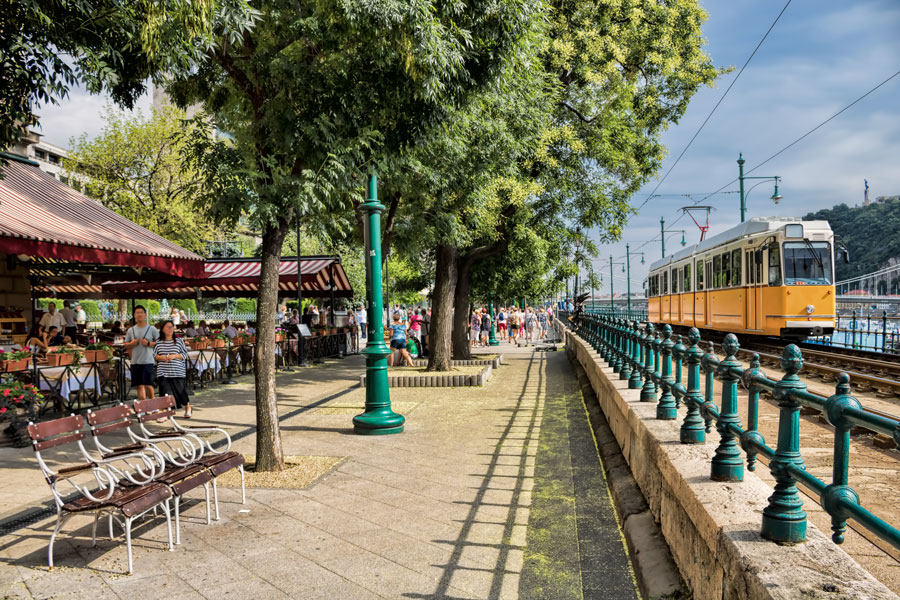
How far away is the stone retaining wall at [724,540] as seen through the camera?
7.63ft

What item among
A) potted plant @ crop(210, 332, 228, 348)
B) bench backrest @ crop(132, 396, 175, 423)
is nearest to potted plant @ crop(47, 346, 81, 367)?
potted plant @ crop(210, 332, 228, 348)

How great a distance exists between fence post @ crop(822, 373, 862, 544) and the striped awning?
1757 cm

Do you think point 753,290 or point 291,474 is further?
point 753,290

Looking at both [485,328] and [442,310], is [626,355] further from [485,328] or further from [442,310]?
[485,328]

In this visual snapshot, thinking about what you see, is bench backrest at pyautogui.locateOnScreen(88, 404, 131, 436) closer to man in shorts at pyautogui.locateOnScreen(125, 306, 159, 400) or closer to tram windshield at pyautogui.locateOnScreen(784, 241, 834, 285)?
man in shorts at pyautogui.locateOnScreen(125, 306, 159, 400)

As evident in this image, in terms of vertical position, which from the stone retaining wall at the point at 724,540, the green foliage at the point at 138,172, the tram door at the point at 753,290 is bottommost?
the stone retaining wall at the point at 724,540

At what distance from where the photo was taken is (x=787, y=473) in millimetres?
2689

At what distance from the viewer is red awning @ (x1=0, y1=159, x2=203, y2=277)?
8.48 meters

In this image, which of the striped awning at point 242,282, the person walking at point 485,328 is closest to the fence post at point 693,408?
the striped awning at point 242,282

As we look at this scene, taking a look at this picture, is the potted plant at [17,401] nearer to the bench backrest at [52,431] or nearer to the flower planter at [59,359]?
the flower planter at [59,359]

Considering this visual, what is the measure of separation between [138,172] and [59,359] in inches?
1003

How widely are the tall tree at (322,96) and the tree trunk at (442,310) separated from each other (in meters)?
7.82

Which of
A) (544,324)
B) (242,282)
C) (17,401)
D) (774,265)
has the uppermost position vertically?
(774,265)

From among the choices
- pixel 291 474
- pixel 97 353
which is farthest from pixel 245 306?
pixel 291 474
